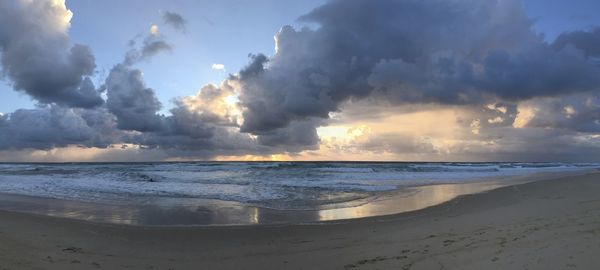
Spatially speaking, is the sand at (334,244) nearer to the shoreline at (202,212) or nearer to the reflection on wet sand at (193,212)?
the shoreline at (202,212)

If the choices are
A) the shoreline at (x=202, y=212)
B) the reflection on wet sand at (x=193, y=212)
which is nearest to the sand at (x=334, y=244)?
the shoreline at (x=202, y=212)

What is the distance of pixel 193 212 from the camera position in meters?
14.5

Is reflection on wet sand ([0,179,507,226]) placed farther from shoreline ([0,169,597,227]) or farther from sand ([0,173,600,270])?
sand ([0,173,600,270])

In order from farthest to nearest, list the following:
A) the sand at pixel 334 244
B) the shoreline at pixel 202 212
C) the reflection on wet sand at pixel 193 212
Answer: the reflection on wet sand at pixel 193 212 < the shoreline at pixel 202 212 < the sand at pixel 334 244

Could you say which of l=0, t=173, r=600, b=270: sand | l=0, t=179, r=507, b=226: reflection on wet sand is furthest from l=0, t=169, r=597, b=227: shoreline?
l=0, t=173, r=600, b=270: sand

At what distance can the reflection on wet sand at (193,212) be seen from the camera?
12.7 metres

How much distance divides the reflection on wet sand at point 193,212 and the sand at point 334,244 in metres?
1.21

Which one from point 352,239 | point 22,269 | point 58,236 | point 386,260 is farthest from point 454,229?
point 58,236

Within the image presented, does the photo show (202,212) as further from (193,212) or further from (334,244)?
(334,244)

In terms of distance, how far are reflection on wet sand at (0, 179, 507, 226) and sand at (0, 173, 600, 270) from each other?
121 centimetres

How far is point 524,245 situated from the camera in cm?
709

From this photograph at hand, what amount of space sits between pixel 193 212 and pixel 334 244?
7284 millimetres

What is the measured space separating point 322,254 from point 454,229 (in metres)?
3.66

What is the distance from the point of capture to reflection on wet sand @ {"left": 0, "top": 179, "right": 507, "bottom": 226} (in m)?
12.7
